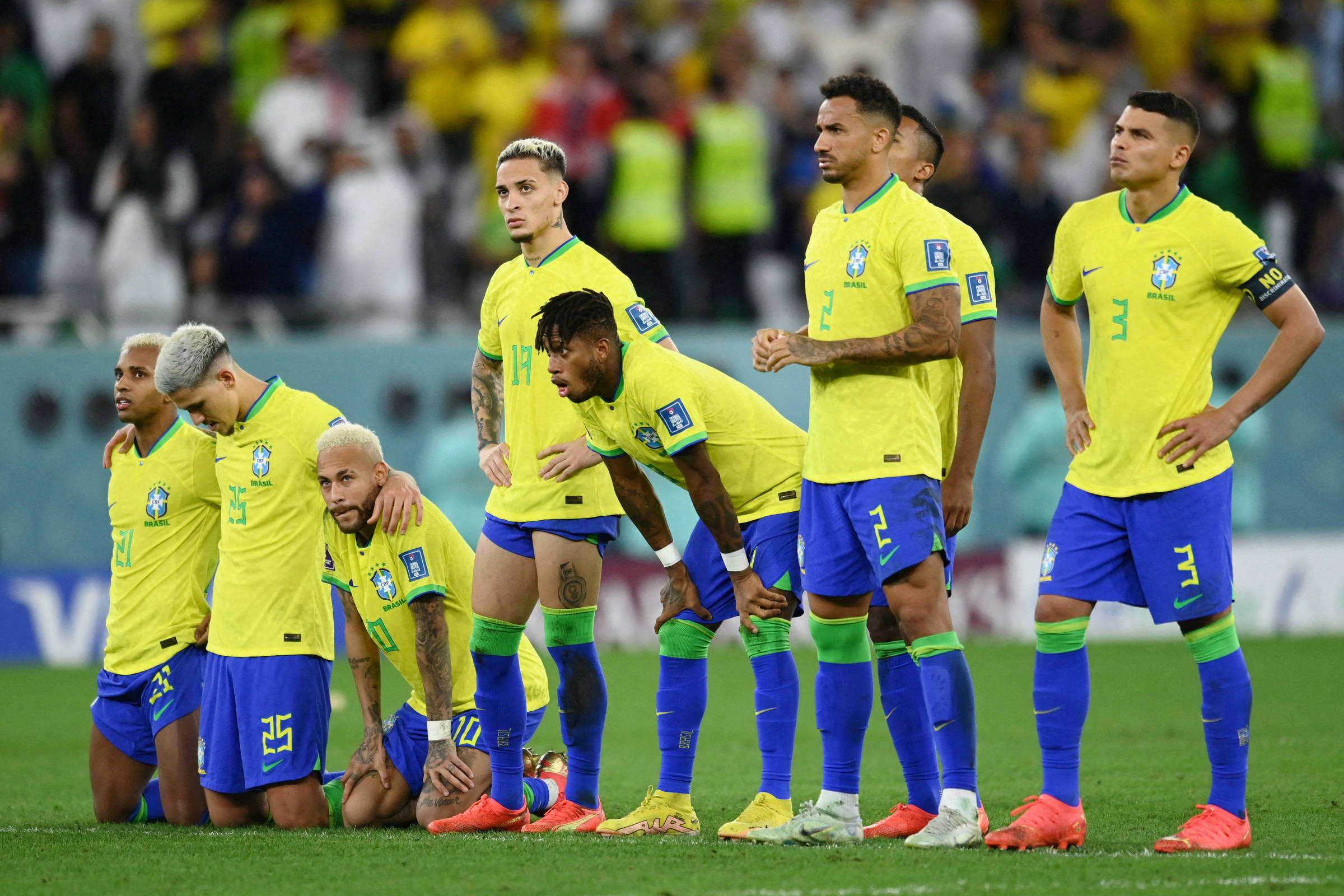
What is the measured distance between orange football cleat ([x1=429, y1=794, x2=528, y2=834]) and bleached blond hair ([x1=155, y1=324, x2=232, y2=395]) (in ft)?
6.65

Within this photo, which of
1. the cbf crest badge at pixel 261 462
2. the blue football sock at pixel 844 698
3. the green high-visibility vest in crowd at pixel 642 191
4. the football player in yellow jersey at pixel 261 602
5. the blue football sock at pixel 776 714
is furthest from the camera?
the green high-visibility vest in crowd at pixel 642 191

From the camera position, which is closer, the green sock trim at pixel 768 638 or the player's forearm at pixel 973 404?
the player's forearm at pixel 973 404

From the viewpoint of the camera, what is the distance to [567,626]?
6.86 m

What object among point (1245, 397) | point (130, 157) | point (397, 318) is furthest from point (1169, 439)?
point (130, 157)

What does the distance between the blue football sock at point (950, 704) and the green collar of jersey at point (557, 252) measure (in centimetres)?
225

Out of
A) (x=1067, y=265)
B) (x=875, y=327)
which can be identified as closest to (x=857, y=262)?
(x=875, y=327)

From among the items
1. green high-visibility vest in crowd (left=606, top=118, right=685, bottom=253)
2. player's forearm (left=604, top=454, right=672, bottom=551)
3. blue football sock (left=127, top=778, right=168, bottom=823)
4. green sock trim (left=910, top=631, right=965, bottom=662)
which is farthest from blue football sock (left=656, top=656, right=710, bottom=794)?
green high-visibility vest in crowd (left=606, top=118, right=685, bottom=253)

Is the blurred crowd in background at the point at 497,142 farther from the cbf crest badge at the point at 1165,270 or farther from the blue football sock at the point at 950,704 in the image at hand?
the blue football sock at the point at 950,704

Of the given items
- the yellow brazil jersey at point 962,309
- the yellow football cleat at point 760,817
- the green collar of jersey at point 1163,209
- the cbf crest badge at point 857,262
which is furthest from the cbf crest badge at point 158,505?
the green collar of jersey at point 1163,209

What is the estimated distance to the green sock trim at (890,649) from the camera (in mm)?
6590

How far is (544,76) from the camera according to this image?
15.9 metres

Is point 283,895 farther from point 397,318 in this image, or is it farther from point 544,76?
point 544,76

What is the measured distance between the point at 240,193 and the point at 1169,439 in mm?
10192

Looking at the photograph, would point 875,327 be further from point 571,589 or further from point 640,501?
point 571,589
